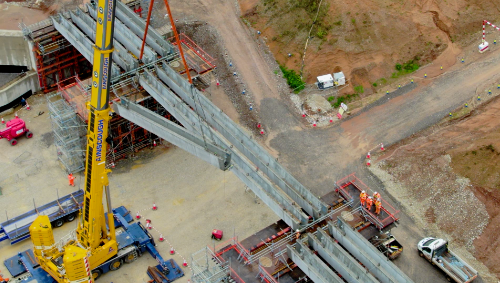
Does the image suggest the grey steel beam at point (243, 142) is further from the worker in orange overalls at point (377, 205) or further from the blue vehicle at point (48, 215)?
the blue vehicle at point (48, 215)

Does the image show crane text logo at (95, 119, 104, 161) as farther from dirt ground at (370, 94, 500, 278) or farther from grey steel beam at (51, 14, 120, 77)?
dirt ground at (370, 94, 500, 278)

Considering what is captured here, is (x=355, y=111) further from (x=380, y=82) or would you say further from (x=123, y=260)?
(x=123, y=260)

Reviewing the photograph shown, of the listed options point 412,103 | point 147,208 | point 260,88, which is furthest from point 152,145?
point 412,103

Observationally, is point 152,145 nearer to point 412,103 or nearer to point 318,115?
point 318,115

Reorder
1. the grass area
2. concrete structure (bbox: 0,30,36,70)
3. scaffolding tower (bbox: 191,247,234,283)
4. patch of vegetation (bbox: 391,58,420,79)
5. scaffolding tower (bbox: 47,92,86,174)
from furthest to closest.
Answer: patch of vegetation (bbox: 391,58,420,79) < the grass area < concrete structure (bbox: 0,30,36,70) < scaffolding tower (bbox: 47,92,86,174) < scaffolding tower (bbox: 191,247,234,283)

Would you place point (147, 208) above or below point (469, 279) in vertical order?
above

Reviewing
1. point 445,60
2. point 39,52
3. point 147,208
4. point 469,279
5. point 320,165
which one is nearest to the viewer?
point 469,279

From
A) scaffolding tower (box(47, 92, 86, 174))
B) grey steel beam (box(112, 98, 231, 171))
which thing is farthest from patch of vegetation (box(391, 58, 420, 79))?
scaffolding tower (box(47, 92, 86, 174))

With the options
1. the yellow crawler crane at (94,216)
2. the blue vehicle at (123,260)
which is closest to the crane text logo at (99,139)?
the yellow crawler crane at (94,216)
